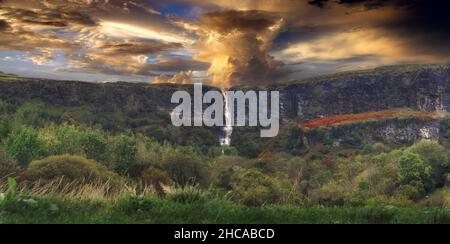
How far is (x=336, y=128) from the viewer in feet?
276

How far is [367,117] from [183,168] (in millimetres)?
62474

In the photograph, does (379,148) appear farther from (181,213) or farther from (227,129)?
(181,213)

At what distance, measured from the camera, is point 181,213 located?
31.0 feet

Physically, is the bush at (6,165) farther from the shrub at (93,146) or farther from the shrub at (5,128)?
the shrub at (5,128)

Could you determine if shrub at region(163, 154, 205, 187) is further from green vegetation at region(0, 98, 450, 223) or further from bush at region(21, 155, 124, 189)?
bush at region(21, 155, 124, 189)

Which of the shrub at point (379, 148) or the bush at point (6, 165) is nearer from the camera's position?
the bush at point (6, 165)

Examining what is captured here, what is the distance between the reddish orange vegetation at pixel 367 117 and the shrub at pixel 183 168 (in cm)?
5152

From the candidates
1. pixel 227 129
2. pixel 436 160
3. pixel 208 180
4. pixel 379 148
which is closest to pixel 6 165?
pixel 208 180

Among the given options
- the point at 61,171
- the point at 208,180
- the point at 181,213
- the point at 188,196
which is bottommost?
the point at 208,180

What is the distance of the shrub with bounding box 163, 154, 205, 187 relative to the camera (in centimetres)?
3144

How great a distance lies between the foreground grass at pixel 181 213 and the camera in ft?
29.2

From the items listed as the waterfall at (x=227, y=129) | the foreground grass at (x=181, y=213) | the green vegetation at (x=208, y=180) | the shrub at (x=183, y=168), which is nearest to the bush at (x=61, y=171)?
the green vegetation at (x=208, y=180)

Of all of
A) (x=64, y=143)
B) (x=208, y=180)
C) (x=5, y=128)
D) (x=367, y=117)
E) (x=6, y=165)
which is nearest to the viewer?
(x=6, y=165)

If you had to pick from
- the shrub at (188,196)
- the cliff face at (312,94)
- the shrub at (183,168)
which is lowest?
the shrub at (183,168)
